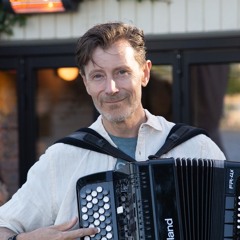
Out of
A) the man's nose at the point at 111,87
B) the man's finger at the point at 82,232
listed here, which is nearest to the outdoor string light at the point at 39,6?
the man's nose at the point at 111,87

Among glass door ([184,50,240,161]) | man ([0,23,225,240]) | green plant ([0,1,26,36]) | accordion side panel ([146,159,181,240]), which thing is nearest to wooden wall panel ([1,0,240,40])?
green plant ([0,1,26,36])

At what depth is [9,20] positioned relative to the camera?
210 inches

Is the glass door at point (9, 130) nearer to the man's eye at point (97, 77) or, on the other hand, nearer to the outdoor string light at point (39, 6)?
the outdoor string light at point (39, 6)

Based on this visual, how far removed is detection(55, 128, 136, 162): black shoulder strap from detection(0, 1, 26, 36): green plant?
2.39 m

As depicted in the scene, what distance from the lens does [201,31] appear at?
5.03m

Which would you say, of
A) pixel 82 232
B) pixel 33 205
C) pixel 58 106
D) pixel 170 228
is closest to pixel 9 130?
pixel 58 106

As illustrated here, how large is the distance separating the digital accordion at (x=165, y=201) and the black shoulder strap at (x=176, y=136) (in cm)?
21

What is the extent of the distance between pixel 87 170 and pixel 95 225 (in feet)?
0.89

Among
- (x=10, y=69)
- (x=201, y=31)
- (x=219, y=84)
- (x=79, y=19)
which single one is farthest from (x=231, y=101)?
(x=10, y=69)

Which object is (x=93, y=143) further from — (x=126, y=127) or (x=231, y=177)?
(x=231, y=177)

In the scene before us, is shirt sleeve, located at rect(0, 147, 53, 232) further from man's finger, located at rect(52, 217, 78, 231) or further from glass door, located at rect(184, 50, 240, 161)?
glass door, located at rect(184, 50, 240, 161)

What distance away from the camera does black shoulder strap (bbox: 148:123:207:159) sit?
3.01 m

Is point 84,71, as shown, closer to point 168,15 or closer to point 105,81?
point 105,81

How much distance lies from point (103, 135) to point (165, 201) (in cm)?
43
